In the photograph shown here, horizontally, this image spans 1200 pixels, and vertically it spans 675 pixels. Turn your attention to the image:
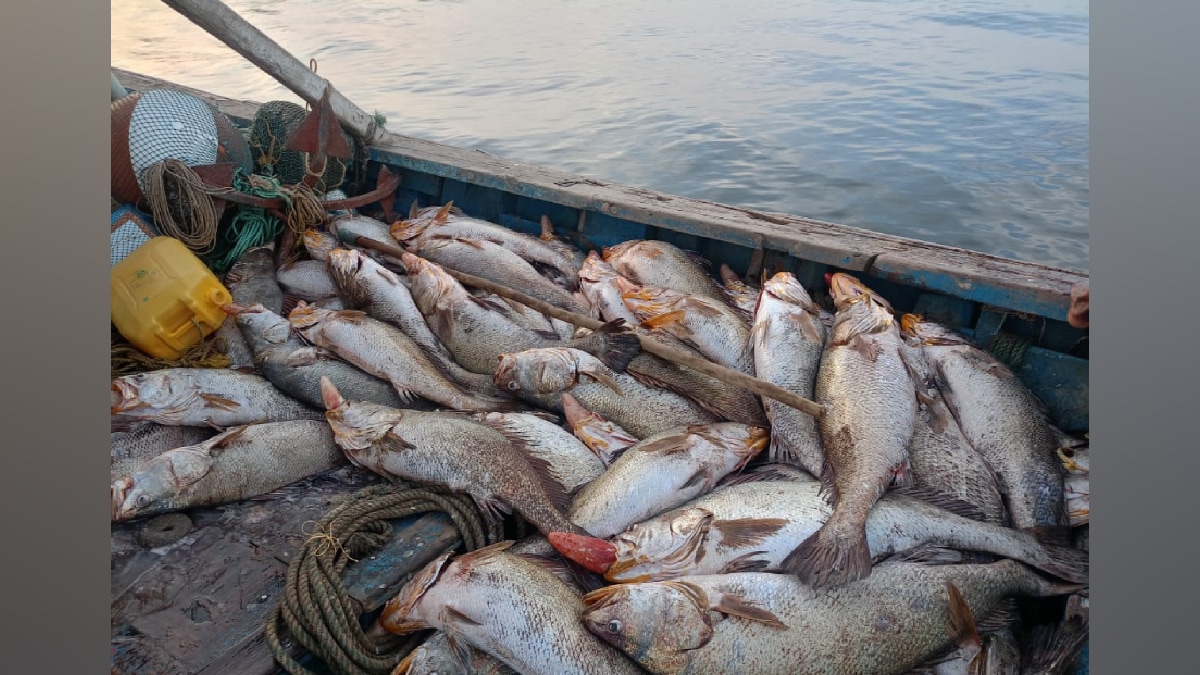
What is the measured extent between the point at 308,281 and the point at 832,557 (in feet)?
12.2

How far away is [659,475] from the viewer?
3.09 meters

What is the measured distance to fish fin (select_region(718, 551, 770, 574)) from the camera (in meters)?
2.67

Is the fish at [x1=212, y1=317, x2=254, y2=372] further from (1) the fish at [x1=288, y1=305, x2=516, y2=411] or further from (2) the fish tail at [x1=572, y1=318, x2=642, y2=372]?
(2) the fish tail at [x1=572, y1=318, x2=642, y2=372]

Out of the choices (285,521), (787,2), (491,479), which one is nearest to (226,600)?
(285,521)

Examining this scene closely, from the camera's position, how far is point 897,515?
2.82 m

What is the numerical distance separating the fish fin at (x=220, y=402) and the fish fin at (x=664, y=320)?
1.93 m

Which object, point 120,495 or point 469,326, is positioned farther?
point 469,326

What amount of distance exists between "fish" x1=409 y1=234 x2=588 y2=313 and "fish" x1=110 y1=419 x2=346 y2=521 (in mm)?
1591

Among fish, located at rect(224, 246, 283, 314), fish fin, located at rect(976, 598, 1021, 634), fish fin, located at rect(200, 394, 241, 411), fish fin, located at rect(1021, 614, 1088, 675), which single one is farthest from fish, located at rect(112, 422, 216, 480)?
fish fin, located at rect(1021, 614, 1088, 675)

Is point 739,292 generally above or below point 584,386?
above

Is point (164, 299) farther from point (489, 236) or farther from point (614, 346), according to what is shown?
point (614, 346)

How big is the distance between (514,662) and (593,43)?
23.7 meters

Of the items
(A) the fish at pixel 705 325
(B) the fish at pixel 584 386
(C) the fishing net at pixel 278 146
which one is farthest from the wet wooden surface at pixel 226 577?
(C) the fishing net at pixel 278 146

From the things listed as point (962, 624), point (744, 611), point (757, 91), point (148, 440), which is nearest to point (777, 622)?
point (744, 611)
